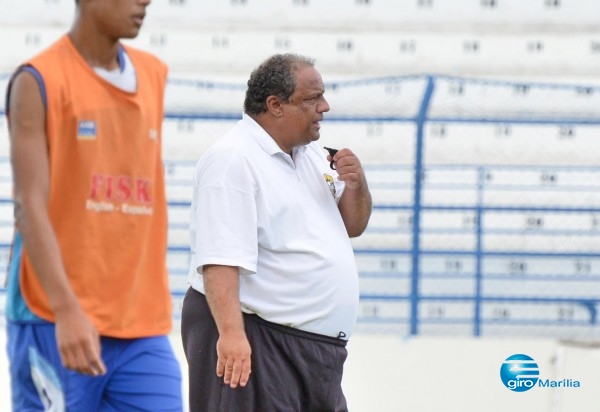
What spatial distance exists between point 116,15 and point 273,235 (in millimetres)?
1071

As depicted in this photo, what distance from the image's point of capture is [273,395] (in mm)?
3582

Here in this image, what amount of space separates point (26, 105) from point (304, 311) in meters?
1.30

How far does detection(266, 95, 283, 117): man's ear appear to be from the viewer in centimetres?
365

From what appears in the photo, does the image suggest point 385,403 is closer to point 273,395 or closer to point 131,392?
point 273,395

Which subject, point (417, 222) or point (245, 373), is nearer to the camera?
point (245, 373)

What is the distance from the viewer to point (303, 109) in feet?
11.9

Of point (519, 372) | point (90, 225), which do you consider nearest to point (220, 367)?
point (90, 225)

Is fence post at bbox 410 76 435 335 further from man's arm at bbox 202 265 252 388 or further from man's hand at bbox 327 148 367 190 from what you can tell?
man's arm at bbox 202 265 252 388

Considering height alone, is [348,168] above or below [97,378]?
above

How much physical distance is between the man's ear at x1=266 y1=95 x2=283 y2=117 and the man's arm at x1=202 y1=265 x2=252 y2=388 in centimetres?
50

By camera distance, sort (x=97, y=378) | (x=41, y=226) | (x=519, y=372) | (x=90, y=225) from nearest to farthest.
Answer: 1. (x=41, y=226)
2. (x=90, y=225)
3. (x=97, y=378)
4. (x=519, y=372)

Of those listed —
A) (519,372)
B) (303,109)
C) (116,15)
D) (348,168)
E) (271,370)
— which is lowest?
(519,372)

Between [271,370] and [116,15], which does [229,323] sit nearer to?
[271,370]

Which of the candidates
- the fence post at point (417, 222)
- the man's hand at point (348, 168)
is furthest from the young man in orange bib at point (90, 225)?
the fence post at point (417, 222)
